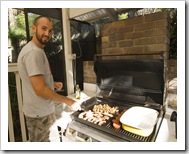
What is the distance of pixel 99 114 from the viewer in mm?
978

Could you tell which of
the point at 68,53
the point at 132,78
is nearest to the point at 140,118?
the point at 132,78

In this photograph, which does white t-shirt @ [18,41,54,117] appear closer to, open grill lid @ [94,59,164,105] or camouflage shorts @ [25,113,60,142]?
camouflage shorts @ [25,113,60,142]

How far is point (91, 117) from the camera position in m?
0.92

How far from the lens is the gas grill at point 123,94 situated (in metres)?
0.78

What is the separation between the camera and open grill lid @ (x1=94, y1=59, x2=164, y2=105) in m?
1.05

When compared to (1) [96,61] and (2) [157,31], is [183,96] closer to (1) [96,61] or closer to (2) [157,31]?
(2) [157,31]

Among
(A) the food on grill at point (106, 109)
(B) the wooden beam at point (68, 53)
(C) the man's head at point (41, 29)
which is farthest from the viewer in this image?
(B) the wooden beam at point (68, 53)

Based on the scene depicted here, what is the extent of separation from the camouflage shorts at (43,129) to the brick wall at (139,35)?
0.87m

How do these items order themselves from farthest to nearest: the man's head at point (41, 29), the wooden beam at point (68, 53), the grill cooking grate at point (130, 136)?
the wooden beam at point (68, 53) → the man's head at point (41, 29) → the grill cooking grate at point (130, 136)

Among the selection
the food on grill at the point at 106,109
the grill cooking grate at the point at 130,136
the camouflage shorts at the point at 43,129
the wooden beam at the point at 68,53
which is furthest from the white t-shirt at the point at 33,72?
the wooden beam at the point at 68,53

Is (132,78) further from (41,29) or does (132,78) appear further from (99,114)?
(41,29)

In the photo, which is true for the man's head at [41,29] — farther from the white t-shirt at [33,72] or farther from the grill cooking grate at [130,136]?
the grill cooking grate at [130,136]

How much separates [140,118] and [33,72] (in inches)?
28.3

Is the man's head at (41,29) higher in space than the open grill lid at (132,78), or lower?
higher
